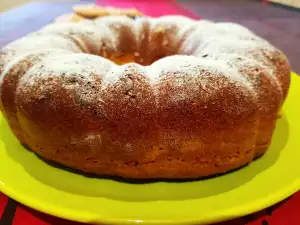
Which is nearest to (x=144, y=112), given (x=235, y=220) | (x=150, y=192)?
(x=150, y=192)

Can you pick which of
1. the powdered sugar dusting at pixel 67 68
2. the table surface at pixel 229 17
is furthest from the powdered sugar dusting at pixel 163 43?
the table surface at pixel 229 17

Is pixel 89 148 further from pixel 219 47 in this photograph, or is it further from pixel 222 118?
pixel 219 47

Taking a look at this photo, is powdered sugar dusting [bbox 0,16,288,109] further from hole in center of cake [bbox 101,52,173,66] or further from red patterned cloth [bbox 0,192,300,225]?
red patterned cloth [bbox 0,192,300,225]

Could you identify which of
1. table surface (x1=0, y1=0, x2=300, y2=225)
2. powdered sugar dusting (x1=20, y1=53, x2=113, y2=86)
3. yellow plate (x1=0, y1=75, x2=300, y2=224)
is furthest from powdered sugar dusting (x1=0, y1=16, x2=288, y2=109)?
table surface (x1=0, y1=0, x2=300, y2=225)

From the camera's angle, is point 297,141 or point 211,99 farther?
point 297,141

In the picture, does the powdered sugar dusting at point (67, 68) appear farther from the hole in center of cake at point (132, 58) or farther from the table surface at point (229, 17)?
the hole in center of cake at point (132, 58)

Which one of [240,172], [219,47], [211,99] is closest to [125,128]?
[211,99]
